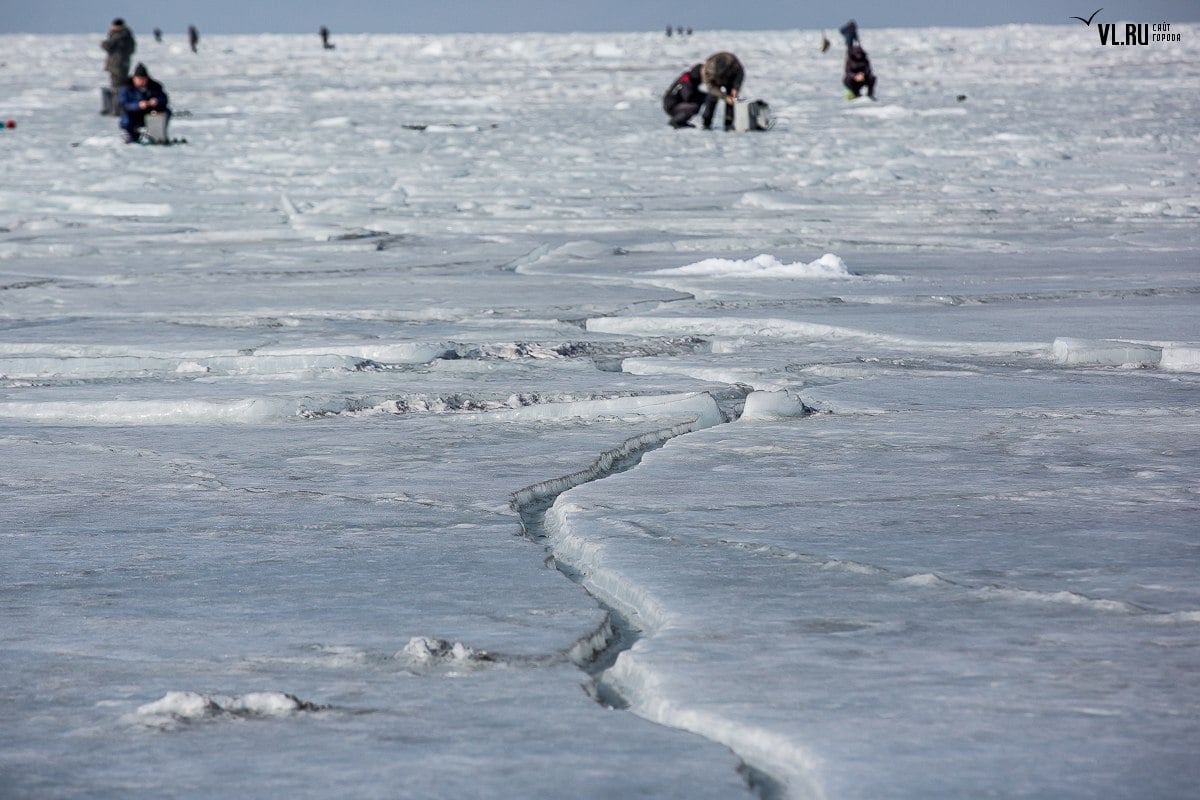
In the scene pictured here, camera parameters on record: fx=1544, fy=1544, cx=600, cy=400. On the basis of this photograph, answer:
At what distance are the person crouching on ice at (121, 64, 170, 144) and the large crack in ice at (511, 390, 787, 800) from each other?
533 inches

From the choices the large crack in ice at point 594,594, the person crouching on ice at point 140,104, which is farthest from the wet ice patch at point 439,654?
the person crouching on ice at point 140,104

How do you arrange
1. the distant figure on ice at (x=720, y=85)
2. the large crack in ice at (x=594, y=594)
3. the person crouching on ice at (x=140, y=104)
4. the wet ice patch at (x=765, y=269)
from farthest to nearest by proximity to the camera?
1. the distant figure on ice at (x=720, y=85)
2. the person crouching on ice at (x=140, y=104)
3. the wet ice patch at (x=765, y=269)
4. the large crack in ice at (x=594, y=594)

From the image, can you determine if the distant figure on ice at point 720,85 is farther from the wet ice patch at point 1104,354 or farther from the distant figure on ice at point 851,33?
the wet ice patch at point 1104,354

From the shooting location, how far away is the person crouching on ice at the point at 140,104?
1588cm

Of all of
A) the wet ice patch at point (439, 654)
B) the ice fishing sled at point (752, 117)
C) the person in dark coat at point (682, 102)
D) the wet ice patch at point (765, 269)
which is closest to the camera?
the wet ice patch at point (439, 654)

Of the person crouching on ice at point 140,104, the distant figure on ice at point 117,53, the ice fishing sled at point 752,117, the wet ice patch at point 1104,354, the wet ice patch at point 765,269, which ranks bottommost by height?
the wet ice patch at point 1104,354

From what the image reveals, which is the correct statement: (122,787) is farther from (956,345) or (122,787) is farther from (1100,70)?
(1100,70)

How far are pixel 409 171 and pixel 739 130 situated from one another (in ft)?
19.4

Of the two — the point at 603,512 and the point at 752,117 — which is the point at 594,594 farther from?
the point at 752,117

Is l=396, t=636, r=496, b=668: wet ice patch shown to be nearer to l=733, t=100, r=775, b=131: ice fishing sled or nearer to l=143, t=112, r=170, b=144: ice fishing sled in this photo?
l=143, t=112, r=170, b=144: ice fishing sled

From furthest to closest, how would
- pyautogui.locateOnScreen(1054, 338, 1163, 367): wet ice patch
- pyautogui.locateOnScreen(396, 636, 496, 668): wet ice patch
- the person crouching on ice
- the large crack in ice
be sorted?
the person crouching on ice < pyautogui.locateOnScreen(1054, 338, 1163, 367): wet ice patch < pyautogui.locateOnScreen(396, 636, 496, 668): wet ice patch < the large crack in ice

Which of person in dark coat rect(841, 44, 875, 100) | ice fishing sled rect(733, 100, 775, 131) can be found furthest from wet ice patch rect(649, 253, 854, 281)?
person in dark coat rect(841, 44, 875, 100)

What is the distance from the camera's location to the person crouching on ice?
52.1ft

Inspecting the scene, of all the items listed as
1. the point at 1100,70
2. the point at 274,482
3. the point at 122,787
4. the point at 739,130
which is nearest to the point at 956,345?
the point at 274,482
